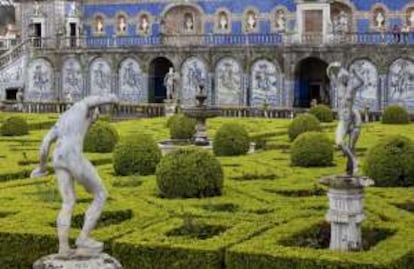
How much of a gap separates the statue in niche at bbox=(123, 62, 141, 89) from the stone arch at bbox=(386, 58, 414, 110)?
12900mm

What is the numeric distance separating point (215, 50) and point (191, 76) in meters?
1.82

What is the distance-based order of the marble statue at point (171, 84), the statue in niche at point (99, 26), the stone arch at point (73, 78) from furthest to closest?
1. the statue in niche at point (99, 26)
2. the stone arch at point (73, 78)
3. the marble statue at point (171, 84)

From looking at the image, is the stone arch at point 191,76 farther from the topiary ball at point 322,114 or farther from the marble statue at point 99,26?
the topiary ball at point 322,114

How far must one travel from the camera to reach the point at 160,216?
13961mm

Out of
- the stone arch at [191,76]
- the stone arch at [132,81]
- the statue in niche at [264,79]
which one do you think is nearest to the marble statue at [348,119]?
the statue in niche at [264,79]

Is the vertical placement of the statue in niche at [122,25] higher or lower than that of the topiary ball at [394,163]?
higher

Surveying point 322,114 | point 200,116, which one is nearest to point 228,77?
point 322,114

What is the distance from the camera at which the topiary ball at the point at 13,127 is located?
2767 cm

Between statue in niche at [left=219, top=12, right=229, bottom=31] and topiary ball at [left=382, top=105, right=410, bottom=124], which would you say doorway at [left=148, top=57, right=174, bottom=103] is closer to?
statue in niche at [left=219, top=12, right=229, bottom=31]

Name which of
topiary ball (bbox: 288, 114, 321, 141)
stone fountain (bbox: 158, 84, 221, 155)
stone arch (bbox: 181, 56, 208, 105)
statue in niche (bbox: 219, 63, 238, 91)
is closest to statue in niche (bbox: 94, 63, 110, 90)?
stone arch (bbox: 181, 56, 208, 105)

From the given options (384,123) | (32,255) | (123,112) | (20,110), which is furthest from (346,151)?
(20,110)

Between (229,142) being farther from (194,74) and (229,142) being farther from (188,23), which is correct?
(188,23)

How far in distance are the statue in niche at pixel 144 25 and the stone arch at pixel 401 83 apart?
53.3 ft

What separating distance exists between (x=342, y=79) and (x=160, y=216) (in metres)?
3.40
